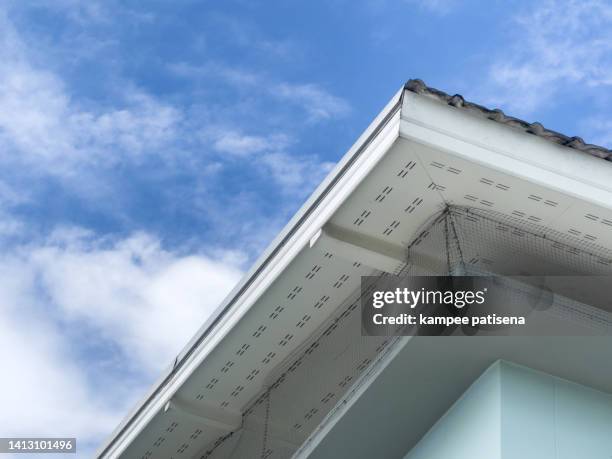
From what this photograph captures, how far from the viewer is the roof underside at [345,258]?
4965 mm

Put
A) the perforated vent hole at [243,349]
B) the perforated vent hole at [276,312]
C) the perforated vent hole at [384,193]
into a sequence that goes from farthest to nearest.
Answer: the perforated vent hole at [243,349] → the perforated vent hole at [276,312] → the perforated vent hole at [384,193]

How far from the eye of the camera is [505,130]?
4996mm

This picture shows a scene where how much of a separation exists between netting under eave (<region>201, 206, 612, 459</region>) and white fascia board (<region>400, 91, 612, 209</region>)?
1.17 ft

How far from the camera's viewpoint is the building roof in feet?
16.3

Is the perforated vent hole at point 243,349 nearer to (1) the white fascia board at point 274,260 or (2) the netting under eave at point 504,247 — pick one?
(1) the white fascia board at point 274,260

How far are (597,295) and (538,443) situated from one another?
814 millimetres

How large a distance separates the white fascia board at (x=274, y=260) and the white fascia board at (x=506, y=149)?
0.39ft

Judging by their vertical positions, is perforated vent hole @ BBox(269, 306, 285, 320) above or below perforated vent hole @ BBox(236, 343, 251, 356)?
above

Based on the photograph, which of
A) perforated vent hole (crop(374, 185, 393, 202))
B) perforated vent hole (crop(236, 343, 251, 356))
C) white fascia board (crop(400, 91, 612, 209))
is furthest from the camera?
perforated vent hole (crop(236, 343, 251, 356))

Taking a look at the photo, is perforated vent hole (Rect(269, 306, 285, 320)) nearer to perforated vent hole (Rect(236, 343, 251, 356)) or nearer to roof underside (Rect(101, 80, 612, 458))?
roof underside (Rect(101, 80, 612, 458))

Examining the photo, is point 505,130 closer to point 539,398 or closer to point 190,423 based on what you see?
point 539,398

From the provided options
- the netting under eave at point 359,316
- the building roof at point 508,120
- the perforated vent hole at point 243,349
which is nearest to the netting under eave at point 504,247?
the netting under eave at point 359,316

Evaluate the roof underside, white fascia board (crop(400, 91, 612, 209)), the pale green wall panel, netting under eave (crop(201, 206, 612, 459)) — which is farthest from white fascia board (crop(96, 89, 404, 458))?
the pale green wall panel

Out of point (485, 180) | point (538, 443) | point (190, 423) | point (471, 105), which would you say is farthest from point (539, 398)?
point (190, 423)
